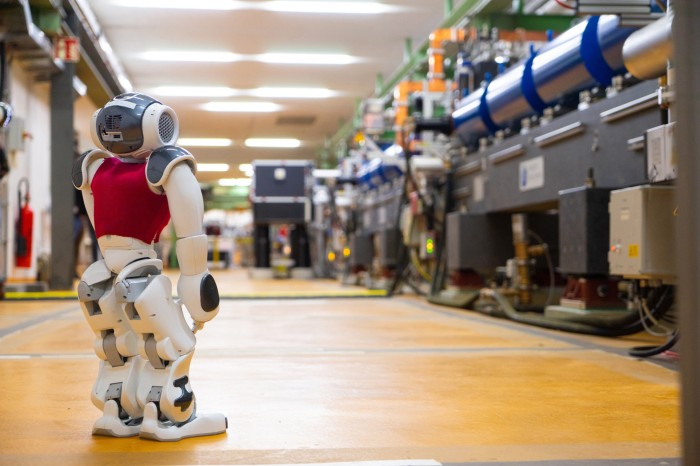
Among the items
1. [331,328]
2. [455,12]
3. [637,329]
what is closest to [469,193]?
[331,328]

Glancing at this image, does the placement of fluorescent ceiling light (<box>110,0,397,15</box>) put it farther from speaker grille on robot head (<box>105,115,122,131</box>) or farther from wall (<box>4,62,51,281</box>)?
speaker grille on robot head (<box>105,115,122,131</box>)

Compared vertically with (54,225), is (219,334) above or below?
below

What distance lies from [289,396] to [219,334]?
2.17 meters

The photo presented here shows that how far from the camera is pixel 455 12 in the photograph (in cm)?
1028

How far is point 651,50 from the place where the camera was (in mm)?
3477

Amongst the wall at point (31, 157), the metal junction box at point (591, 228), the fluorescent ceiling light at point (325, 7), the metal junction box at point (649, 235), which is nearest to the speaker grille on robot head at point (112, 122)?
the metal junction box at point (649, 235)

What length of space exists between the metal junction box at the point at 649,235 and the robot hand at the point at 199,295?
231 centimetres

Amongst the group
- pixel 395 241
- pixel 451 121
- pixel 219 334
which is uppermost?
pixel 451 121

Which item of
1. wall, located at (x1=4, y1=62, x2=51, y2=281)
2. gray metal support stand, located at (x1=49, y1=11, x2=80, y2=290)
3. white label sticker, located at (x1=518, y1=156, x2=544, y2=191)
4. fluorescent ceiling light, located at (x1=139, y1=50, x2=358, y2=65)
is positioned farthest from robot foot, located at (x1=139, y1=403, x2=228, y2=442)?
fluorescent ceiling light, located at (x1=139, y1=50, x2=358, y2=65)

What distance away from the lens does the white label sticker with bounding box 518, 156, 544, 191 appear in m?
5.51

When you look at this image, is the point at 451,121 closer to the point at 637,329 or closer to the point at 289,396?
the point at 637,329

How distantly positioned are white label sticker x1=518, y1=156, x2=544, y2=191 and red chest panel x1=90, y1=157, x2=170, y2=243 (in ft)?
12.8

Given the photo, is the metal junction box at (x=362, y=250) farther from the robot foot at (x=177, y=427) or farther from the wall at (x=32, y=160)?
the robot foot at (x=177, y=427)

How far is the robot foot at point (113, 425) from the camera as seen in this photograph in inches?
78.4
